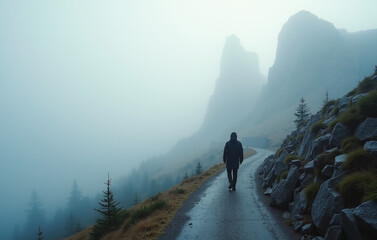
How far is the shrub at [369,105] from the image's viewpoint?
8.41m

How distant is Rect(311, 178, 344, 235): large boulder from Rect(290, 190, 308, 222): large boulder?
97 centimetres

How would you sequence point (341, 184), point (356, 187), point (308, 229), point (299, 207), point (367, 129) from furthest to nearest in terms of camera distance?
point (299, 207)
point (367, 129)
point (308, 229)
point (341, 184)
point (356, 187)

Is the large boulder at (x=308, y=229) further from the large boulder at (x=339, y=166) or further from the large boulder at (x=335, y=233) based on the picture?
the large boulder at (x=339, y=166)

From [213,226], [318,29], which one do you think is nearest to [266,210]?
[213,226]

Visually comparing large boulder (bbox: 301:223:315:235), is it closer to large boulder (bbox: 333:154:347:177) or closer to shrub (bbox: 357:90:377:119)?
large boulder (bbox: 333:154:347:177)

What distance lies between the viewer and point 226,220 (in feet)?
30.2

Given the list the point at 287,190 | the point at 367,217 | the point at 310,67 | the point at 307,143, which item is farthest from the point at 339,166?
the point at 310,67

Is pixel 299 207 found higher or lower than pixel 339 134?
lower

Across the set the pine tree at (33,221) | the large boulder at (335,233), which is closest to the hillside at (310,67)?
the pine tree at (33,221)

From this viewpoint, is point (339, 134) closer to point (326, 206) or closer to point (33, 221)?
point (326, 206)

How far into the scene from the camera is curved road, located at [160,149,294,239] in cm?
782

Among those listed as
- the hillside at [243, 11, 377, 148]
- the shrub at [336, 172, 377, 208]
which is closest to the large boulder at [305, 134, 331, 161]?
the shrub at [336, 172, 377, 208]

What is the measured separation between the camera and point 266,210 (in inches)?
403

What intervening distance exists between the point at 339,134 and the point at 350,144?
119 cm
